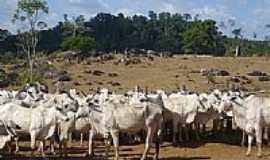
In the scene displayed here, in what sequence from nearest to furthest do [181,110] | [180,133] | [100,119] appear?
1. [100,119]
2. [181,110]
3. [180,133]

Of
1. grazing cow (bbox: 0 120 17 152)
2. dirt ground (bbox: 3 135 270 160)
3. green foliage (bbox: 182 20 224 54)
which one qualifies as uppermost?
green foliage (bbox: 182 20 224 54)

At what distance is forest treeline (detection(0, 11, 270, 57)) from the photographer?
87.4 meters

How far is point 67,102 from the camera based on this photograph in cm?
2098

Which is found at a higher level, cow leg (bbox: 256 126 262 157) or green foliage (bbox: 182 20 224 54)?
green foliage (bbox: 182 20 224 54)

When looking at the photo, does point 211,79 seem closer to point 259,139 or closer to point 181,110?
point 181,110

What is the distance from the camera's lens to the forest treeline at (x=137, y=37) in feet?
287

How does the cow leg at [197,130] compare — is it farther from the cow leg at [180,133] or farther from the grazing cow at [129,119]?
the grazing cow at [129,119]

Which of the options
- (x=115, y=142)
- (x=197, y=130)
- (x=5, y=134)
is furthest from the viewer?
(x=197, y=130)

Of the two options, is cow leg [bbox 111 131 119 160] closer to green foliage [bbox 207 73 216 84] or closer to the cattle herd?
the cattle herd

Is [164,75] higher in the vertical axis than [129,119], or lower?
higher

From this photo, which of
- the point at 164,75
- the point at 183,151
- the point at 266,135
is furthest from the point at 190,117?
the point at 164,75

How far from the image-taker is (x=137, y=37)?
107375 mm

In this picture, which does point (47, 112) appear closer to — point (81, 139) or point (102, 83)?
point (81, 139)

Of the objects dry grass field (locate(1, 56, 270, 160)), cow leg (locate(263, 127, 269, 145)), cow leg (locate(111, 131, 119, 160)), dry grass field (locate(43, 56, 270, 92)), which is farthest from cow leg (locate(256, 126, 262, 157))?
dry grass field (locate(43, 56, 270, 92))
